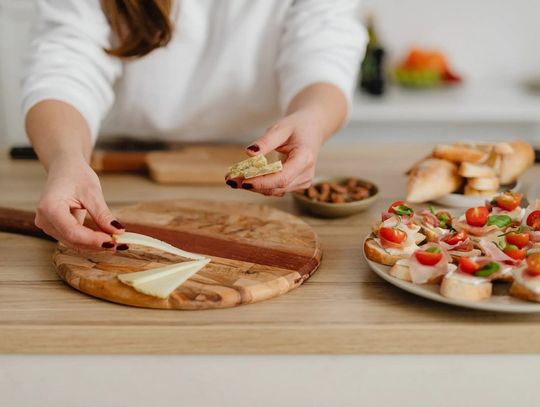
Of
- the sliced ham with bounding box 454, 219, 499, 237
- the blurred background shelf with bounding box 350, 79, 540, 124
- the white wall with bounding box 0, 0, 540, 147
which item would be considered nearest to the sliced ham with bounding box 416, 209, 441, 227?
the sliced ham with bounding box 454, 219, 499, 237

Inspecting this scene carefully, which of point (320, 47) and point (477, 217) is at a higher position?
point (320, 47)

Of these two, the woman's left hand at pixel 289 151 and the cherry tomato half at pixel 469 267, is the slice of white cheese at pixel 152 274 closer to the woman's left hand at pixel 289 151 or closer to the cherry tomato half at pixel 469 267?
the woman's left hand at pixel 289 151

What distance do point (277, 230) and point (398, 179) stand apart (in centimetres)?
45

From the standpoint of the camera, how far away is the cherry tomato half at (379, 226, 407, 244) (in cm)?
103

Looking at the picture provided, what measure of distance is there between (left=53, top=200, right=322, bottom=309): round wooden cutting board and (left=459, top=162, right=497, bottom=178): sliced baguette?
323mm

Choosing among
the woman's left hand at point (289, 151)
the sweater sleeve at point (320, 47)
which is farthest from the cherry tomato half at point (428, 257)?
the sweater sleeve at point (320, 47)

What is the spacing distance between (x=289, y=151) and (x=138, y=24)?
1.67 ft

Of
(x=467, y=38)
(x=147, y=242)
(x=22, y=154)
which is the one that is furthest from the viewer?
(x=467, y=38)

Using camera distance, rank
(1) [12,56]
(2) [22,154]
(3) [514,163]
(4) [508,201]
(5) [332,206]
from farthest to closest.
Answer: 1. (1) [12,56]
2. (2) [22,154]
3. (3) [514,163]
4. (5) [332,206]
5. (4) [508,201]

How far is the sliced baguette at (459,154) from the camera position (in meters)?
1.36

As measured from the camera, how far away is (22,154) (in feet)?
5.52

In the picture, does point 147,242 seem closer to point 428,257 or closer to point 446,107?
point 428,257

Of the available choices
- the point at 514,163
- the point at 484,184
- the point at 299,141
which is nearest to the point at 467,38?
the point at 514,163

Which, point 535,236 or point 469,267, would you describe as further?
point 535,236
